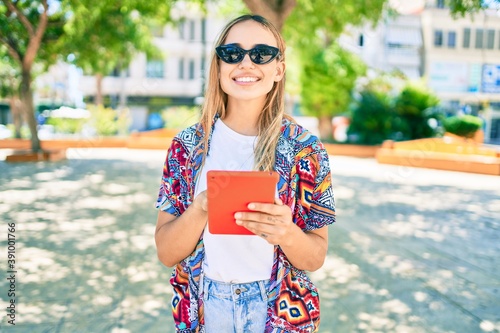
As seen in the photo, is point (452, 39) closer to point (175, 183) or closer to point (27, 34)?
point (27, 34)

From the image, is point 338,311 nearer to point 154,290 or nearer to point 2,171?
point 154,290

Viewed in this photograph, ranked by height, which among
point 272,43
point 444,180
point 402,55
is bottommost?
point 444,180

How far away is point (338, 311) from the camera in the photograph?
12.5 ft

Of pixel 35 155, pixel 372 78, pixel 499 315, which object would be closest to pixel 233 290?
pixel 499 315

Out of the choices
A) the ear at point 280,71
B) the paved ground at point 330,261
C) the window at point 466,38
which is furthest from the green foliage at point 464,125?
the window at point 466,38

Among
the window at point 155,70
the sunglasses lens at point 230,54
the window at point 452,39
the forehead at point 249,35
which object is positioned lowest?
the sunglasses lens at point 230,54

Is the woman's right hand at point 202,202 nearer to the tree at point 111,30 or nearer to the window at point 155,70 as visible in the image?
the tree at point 111,30

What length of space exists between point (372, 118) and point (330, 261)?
1477cm

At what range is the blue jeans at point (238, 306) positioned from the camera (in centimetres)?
160

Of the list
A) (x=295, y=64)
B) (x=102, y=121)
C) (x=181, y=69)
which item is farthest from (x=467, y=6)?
(x=181, y=69)

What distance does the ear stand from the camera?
69.3 inches

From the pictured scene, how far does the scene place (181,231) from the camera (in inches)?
62.9

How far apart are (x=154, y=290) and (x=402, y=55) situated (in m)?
A: 37.6

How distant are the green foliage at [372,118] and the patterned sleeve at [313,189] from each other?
17.9 m
